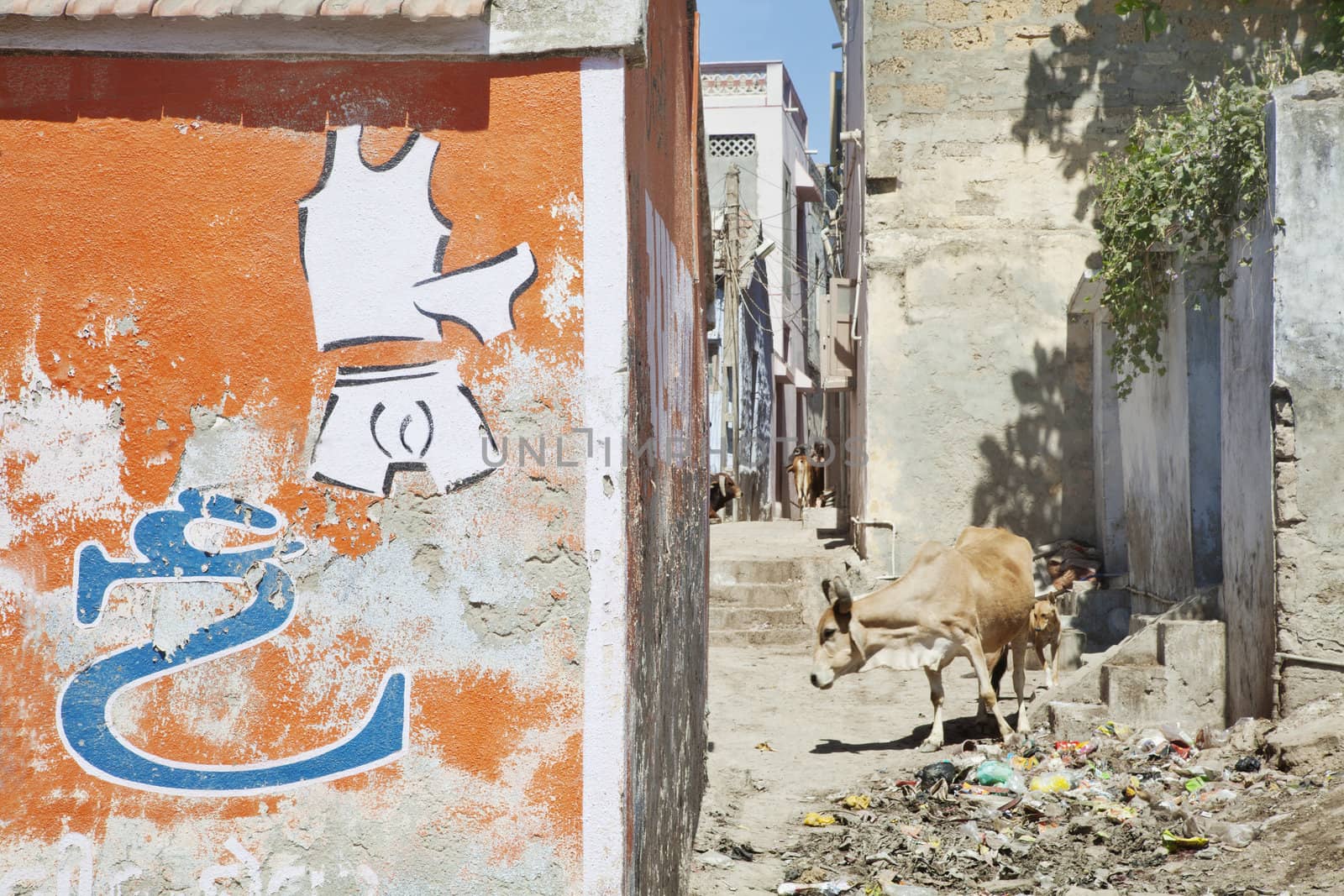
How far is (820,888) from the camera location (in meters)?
5.84

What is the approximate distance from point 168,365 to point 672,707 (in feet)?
7.82

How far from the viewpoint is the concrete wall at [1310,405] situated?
7.00 m

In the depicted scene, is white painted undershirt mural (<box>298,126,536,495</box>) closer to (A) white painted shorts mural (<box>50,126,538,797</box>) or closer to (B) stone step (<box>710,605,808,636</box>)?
(A) white painted shorts mural (<box>50,126,538,797</box>)

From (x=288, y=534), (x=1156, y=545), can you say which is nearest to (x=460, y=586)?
(x=288, y=534)

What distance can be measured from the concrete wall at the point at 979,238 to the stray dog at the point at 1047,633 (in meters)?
2.73

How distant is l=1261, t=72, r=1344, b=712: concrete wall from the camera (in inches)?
275

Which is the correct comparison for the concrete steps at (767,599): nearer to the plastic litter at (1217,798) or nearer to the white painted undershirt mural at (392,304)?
the plastic litter at (1217,798)

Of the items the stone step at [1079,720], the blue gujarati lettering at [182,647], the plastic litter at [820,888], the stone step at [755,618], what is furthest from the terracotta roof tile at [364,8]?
the stone step at [755,618]

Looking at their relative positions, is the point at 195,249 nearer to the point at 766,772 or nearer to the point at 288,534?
the point at 288,534

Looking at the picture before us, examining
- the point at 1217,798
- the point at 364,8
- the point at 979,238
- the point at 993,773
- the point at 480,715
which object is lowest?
the point at 993,773

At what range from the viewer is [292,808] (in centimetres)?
359

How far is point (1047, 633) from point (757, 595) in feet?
13.1

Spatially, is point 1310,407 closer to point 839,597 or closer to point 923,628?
point 923,628

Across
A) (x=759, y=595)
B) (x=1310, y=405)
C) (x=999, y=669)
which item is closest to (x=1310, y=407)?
(x=1310, y=405)
